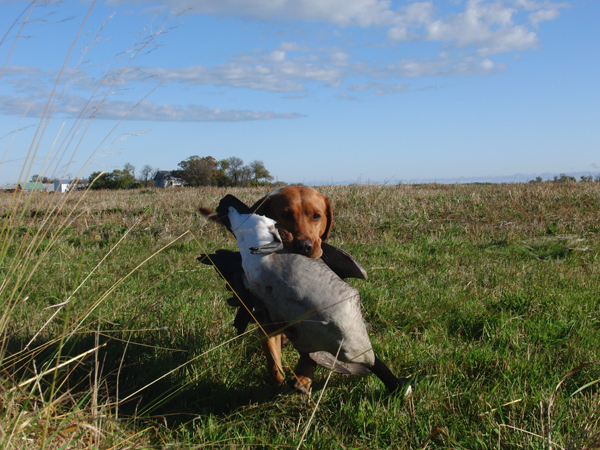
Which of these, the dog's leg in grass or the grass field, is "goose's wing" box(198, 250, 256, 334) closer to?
the grass field

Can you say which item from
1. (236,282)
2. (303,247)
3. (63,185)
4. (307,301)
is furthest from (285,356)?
(63,185)

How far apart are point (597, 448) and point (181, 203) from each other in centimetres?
862

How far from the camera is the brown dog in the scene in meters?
2.62

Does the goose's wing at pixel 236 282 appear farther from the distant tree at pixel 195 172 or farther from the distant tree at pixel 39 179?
the distant tree at pixel 195 172

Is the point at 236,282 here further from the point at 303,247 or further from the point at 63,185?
the point at 63,185

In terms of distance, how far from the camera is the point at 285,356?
300 cm

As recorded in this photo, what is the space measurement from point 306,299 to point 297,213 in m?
1.04

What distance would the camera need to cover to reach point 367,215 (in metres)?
8.27

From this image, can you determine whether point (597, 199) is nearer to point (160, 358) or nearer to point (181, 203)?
point (181, 203)


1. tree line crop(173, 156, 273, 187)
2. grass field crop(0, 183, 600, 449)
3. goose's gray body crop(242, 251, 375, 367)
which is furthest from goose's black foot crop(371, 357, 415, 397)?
tree line crop(173, 156, 273, 187)

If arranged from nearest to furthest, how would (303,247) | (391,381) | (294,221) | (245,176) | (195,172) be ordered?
(391,381) → (303,247) → (294,221) → (245,176) → (195,172)

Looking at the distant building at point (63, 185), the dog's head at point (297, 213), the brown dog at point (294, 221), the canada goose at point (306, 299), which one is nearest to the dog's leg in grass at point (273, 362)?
the brown dog at point (294, 221)

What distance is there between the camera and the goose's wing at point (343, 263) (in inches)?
97.0

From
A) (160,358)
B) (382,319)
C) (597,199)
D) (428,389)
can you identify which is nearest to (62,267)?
(160,358)
